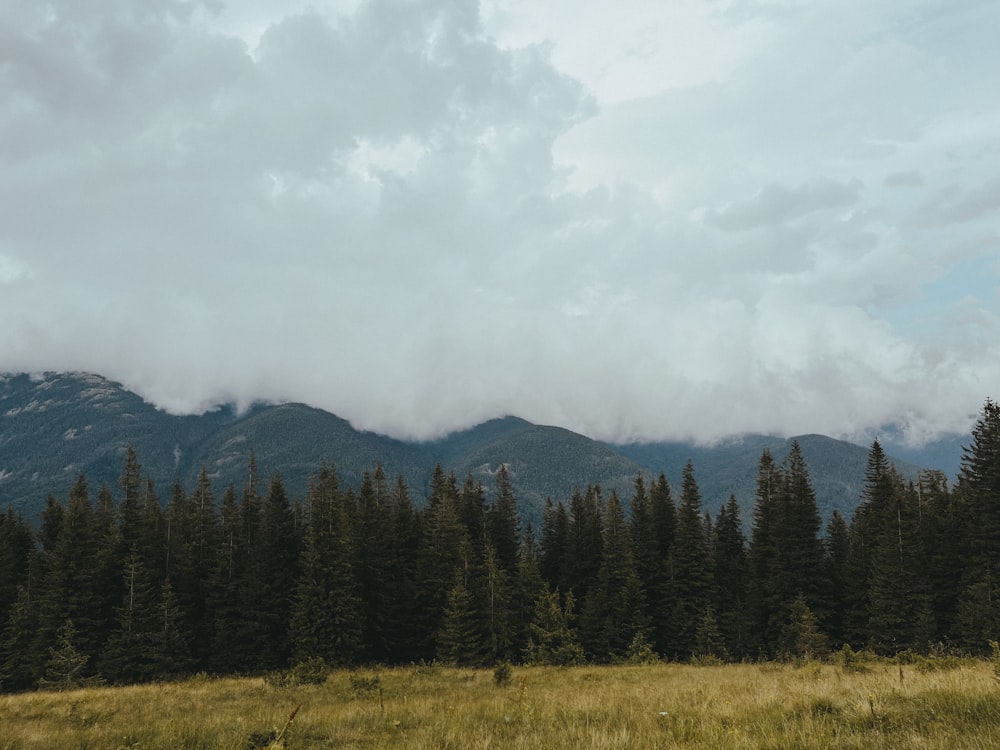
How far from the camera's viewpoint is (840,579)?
214 feet

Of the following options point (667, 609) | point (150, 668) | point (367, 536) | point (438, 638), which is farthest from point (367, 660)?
point (667, 609)

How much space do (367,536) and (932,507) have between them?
2299 inches

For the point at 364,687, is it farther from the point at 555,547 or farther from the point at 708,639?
the point at 555,547

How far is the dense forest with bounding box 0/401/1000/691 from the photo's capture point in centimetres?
5075

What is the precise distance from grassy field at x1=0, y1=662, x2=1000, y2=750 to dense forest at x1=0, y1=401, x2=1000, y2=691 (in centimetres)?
3532

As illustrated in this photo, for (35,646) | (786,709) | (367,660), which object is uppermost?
(786,709)

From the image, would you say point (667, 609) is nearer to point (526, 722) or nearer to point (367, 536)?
point (367, 536)

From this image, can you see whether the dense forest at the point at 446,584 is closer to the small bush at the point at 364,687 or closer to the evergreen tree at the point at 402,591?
the evergreen tree at the point at 402,591

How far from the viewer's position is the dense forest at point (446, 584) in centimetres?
5075

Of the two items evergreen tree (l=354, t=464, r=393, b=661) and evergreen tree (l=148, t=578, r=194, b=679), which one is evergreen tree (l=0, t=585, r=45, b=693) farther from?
evergreen tree (l=354, t=464, r=393, b=661)

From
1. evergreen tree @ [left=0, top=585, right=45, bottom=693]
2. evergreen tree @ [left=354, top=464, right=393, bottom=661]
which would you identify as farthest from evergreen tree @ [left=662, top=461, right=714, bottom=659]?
evergreen tree @ [left=0, top=585, right=45, bottom=693]

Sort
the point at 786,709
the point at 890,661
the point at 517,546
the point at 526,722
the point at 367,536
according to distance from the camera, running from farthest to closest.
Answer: the point at 517,546 → the point at 367,536 → the point at 890,661 → the point at 526,722 → the point at 786,709

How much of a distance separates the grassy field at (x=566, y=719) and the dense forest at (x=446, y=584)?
116 feet

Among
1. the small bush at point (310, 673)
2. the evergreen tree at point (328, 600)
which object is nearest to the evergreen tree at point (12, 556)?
the evergreen tree at point (328, 600)
